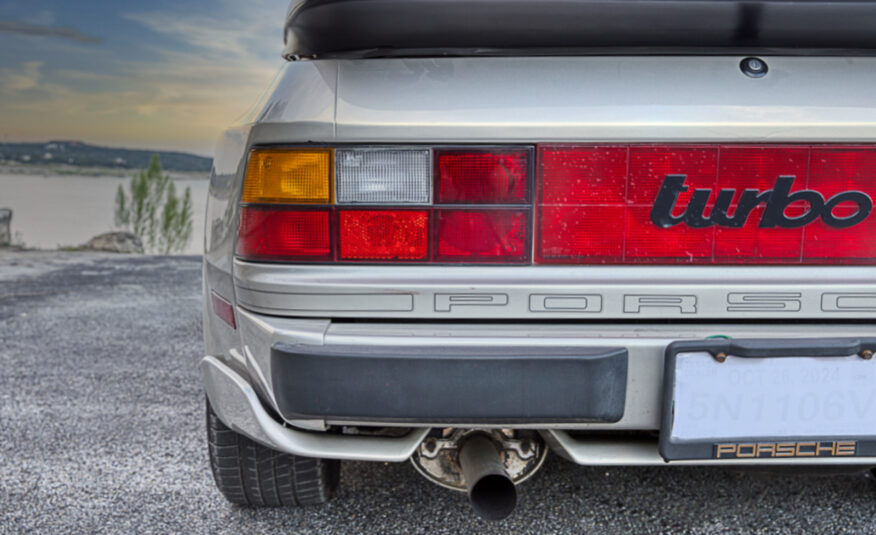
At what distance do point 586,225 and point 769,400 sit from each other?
0.48 m

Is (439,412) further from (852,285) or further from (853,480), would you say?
(853,480)

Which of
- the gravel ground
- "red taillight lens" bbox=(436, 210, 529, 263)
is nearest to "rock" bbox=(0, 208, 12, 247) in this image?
the gravel ground

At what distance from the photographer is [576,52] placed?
1365 millimetres

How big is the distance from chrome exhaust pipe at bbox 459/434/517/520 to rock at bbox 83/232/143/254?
10.3 m

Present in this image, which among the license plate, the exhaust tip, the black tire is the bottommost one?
the black tire

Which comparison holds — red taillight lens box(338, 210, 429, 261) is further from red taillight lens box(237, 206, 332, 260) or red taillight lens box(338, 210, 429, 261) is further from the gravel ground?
the gravel ground

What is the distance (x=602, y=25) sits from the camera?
1316 millimetres

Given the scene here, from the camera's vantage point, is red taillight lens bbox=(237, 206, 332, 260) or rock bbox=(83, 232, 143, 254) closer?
red taillight lens bbox=(237, 206, 332, 260)

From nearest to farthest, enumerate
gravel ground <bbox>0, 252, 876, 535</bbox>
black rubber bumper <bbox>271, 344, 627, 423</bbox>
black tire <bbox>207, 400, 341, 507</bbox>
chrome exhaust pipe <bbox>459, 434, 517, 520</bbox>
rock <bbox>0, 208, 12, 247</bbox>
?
black rubber bumper <bbox>271, 344, 627, 423</bbox>
chrome exhaust pipe <bbox>459, 434, 517, 520</bbox>
black tire <bbox>207, 400, 341, 507</bbox>
gravel ground <bbox>0, 252, 876, 535</bbox>
rock <bbox>0, 208, 12, 247</bbox>

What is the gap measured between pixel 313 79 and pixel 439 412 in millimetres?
698

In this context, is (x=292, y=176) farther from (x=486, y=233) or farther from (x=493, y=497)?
(x=493, y=497)

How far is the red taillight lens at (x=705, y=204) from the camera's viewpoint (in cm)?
131

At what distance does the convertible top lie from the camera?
1300 mm

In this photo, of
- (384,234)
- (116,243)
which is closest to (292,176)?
(384,234)
